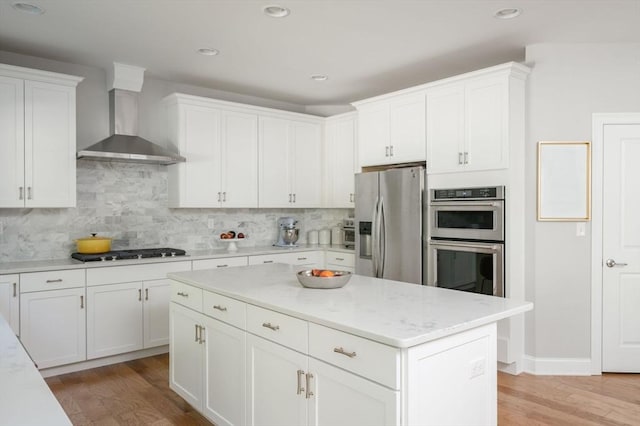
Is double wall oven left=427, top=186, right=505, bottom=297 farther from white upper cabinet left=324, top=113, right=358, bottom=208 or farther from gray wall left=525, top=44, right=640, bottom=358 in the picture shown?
white upper cabinet left=324, top=113, right=358, bottom=208

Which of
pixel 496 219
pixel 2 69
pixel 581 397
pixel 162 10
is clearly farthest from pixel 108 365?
pixel 581 397

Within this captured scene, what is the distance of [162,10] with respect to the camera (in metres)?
3.09

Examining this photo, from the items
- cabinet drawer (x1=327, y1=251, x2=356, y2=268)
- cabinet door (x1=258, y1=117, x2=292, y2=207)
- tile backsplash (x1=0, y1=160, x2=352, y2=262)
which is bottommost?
cabinet drawer (x1=327, y1=251, x2=356, y2=268)

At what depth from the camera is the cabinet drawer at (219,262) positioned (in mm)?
4391

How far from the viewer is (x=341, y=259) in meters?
5.18

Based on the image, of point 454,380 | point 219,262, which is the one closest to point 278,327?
point 454,380

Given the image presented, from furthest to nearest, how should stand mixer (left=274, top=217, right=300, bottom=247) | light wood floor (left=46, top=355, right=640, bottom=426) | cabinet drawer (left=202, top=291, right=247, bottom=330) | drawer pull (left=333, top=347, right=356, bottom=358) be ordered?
1. stand mixer (left=274, top=217, right=300, bottom=247)
2. light wood floor (left=46, top=355, right=640, bottom=426)
3. cabinet drawer (left=202, top=291, right=247, bottom=330)
4. drawer pull (left=333, top=347, right=356, bottom=358)

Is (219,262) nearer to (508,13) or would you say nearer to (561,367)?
(561,367)

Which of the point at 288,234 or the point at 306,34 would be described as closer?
the point at 306,34

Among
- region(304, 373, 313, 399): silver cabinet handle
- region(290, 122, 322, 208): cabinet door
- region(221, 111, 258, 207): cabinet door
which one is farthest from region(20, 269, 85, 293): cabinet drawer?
region(304, 373, 313, 399): silver cabinet handle

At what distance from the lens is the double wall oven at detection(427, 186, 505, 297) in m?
3.65

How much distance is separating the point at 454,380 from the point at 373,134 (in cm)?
319

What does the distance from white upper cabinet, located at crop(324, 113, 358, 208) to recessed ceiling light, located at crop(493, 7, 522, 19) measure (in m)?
2.33

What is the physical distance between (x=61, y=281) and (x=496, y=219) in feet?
11.5
